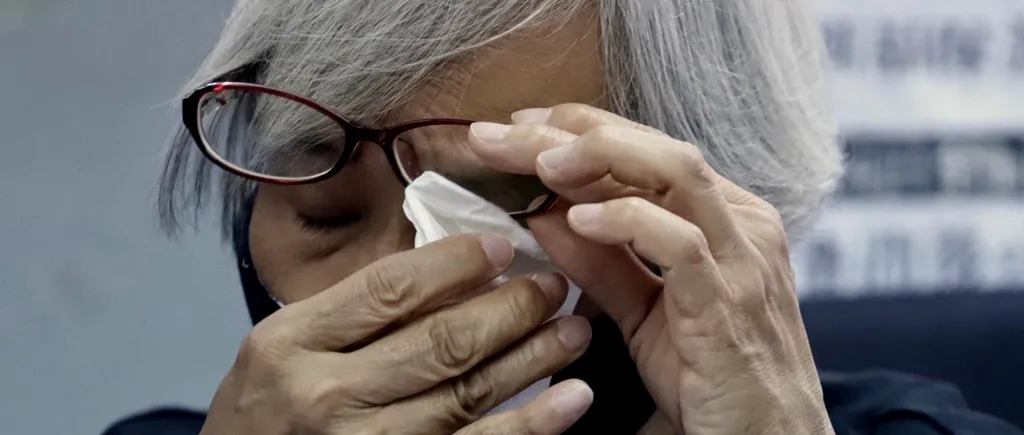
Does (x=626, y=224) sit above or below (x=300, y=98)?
below

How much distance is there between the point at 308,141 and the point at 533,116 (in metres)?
0.22

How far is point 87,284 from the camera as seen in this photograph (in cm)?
109

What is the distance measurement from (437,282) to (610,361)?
11.3 inches

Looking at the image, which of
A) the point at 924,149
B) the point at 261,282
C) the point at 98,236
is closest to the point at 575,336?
the point at 261,282

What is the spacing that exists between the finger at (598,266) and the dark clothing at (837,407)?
4.6 inches

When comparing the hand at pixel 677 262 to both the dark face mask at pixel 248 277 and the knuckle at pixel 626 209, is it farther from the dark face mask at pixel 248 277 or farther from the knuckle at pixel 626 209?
the dark face mask at pixel 248 277

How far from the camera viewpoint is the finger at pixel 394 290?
0.64 metres

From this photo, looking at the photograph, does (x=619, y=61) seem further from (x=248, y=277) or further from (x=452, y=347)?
(x=248, y=277)

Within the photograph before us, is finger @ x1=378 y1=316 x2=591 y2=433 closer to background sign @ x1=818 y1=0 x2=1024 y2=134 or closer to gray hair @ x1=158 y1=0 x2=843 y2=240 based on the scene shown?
gray hair @ x1=158 y1=0 x2=843 y2=240

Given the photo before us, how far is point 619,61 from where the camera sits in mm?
787

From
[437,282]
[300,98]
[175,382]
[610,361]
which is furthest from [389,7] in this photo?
[175,382]

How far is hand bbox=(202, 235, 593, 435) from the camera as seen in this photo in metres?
0.64

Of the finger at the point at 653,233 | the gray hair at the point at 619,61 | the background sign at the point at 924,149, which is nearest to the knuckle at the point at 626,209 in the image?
the finger at the point at 653,233

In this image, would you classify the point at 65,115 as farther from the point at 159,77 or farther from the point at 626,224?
the point at 626,224
